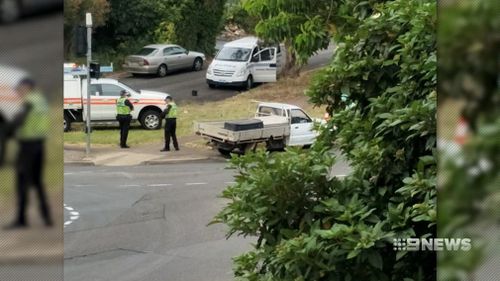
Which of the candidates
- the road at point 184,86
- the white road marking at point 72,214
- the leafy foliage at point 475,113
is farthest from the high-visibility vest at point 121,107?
the leafy foliage at point 475,113

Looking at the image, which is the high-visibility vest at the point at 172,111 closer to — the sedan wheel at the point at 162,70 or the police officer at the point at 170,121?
the police officer at the point at 170,121

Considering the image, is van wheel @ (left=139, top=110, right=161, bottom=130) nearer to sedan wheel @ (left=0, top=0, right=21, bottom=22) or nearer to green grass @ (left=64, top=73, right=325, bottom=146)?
green grass @ (left=64, top=73, right=325, bottom=146)

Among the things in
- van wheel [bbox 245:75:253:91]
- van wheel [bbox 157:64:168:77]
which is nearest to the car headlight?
van wheel [bbox 245:75:253:91]

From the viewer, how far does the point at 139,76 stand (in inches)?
587

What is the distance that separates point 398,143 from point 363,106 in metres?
0.32

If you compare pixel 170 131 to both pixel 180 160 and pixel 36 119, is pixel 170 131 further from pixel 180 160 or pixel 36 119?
pixel 36 119

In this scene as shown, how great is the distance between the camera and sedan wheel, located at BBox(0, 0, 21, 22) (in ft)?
5.57

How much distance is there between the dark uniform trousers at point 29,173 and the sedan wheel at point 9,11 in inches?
10.5

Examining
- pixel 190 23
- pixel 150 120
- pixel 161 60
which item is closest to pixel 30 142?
pixel 161 60

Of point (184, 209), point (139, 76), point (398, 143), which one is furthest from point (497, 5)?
point (139, 76)

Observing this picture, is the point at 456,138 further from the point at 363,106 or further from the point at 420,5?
the point at 363,106

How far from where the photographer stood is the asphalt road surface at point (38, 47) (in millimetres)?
1757

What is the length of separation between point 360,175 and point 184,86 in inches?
527

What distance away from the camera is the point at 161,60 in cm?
1412
